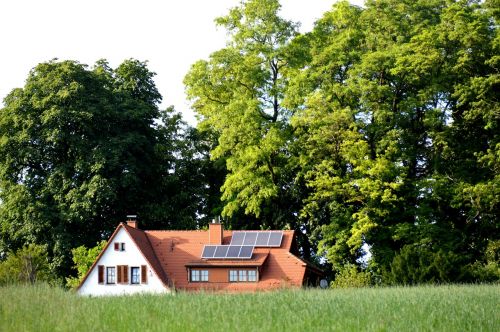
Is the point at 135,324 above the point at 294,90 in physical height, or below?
below

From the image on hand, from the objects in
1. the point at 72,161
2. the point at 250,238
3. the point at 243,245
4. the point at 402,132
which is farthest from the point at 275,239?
the point at 72,161

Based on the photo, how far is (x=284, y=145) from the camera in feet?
169

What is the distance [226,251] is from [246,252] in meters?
1.29

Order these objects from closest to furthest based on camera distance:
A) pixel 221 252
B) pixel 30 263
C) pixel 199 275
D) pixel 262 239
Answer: pixel 30 263
pixel 262 239
pixel 221 252
pixel 199 275

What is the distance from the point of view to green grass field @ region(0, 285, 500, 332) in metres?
20.4

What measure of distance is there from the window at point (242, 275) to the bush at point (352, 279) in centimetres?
557

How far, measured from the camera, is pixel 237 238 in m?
51.5

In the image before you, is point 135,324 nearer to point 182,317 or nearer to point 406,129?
point 182,317

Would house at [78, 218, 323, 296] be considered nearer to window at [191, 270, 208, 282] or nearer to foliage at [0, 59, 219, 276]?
window at [191, 270, 208, 282]

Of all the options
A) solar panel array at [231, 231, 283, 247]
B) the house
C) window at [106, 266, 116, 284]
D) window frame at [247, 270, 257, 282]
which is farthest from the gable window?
window frame at [247, 270, 257, 282]

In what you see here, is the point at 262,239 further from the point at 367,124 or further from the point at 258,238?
the point at 367,124

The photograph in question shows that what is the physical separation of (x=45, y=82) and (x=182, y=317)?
3684cm

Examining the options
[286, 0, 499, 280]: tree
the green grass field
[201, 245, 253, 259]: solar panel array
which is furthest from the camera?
[201, 245, 253, 259]: solar panel array

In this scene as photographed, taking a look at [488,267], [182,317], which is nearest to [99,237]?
[488,267]
